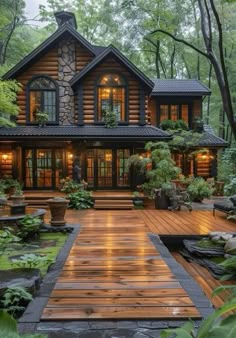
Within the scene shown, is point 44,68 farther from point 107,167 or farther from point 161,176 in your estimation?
point 161,176

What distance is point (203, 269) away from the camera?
5816mm

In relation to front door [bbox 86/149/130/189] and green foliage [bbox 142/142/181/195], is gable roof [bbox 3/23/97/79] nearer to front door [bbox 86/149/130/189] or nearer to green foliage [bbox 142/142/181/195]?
front door [bbox 86/149/130/189]

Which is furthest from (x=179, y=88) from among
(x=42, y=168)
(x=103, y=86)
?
(x=42, y=168)

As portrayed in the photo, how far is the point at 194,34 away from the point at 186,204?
676 inches

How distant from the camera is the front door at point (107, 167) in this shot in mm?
14273

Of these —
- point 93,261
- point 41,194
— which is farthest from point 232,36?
point 93,261

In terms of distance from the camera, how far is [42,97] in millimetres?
14820

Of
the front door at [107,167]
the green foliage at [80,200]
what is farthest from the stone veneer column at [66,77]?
the green foliage at [80,200]

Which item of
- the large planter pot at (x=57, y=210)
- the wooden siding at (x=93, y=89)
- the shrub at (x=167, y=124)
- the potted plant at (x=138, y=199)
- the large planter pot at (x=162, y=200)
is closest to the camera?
the large planter pot at (x=57, y=210)

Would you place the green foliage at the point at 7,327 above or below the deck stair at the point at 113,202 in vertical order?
above

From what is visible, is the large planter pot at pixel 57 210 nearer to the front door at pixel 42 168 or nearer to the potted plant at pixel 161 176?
the potted plant at pixel 161 176

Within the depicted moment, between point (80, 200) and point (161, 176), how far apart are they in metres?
3.14

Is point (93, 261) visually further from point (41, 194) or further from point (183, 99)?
point (183, 99)

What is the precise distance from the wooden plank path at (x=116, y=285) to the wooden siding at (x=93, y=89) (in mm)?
8790
